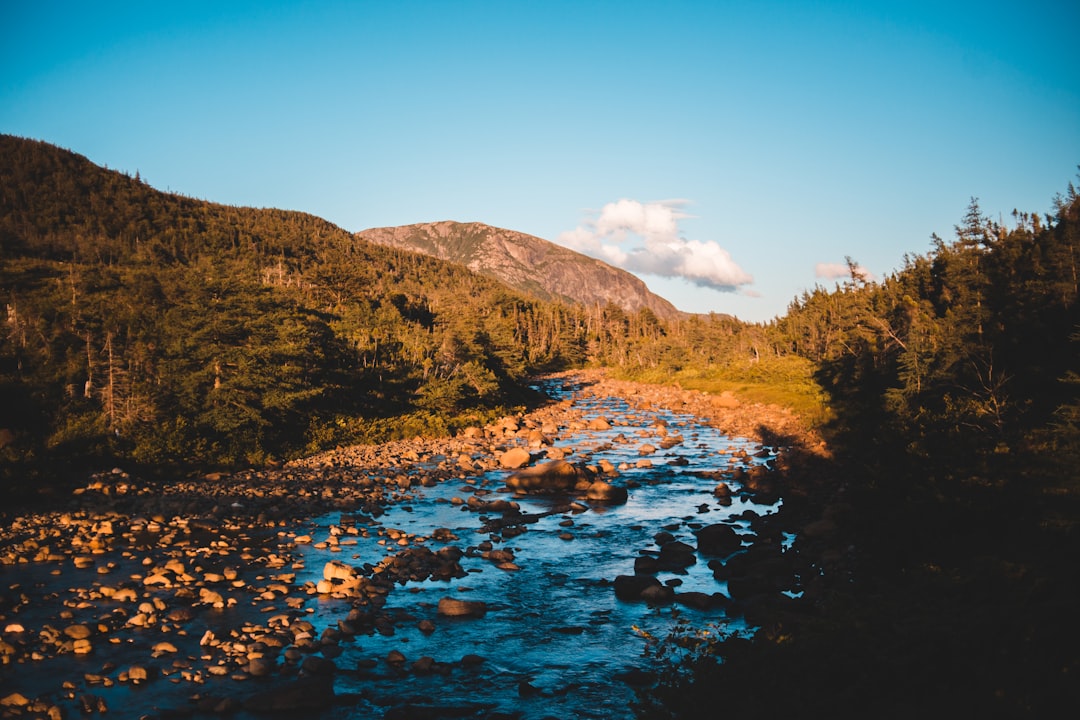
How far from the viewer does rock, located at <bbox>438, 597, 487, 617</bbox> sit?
15922 mm

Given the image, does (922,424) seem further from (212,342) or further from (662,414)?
(662,414)

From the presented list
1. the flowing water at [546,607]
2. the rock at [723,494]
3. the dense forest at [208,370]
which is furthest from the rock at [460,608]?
the dense forest at [208,370]

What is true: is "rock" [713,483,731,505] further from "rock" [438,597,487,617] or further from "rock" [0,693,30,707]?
"rock" [0,693,30,707]

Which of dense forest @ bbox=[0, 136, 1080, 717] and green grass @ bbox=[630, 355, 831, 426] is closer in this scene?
dense forest @ bbox=[0, 136, 1080, 717]

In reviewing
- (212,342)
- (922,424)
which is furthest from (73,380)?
(922,424)

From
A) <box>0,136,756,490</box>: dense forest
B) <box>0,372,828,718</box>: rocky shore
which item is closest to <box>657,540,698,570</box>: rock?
<box>0,372,828,718</box>: rocky shore

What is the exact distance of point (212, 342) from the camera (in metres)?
31.8

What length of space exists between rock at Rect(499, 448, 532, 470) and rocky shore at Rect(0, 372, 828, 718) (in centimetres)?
202

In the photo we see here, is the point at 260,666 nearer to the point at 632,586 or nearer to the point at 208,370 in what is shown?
the point at 632,586

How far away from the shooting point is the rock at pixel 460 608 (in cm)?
1592

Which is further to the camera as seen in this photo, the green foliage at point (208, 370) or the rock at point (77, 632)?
the green foliage at point (208, 370)

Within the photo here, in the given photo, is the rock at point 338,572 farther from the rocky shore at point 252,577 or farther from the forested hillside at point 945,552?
the forested hillside at point 945,552

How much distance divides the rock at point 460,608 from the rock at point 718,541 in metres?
8.84

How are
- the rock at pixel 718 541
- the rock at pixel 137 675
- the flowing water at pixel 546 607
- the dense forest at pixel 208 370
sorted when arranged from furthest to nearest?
the dense forest at pixel 208 370 → the rock at pixel 718 541 → the flowing water at pixel 546 607 → the rock at pixel 137 675
